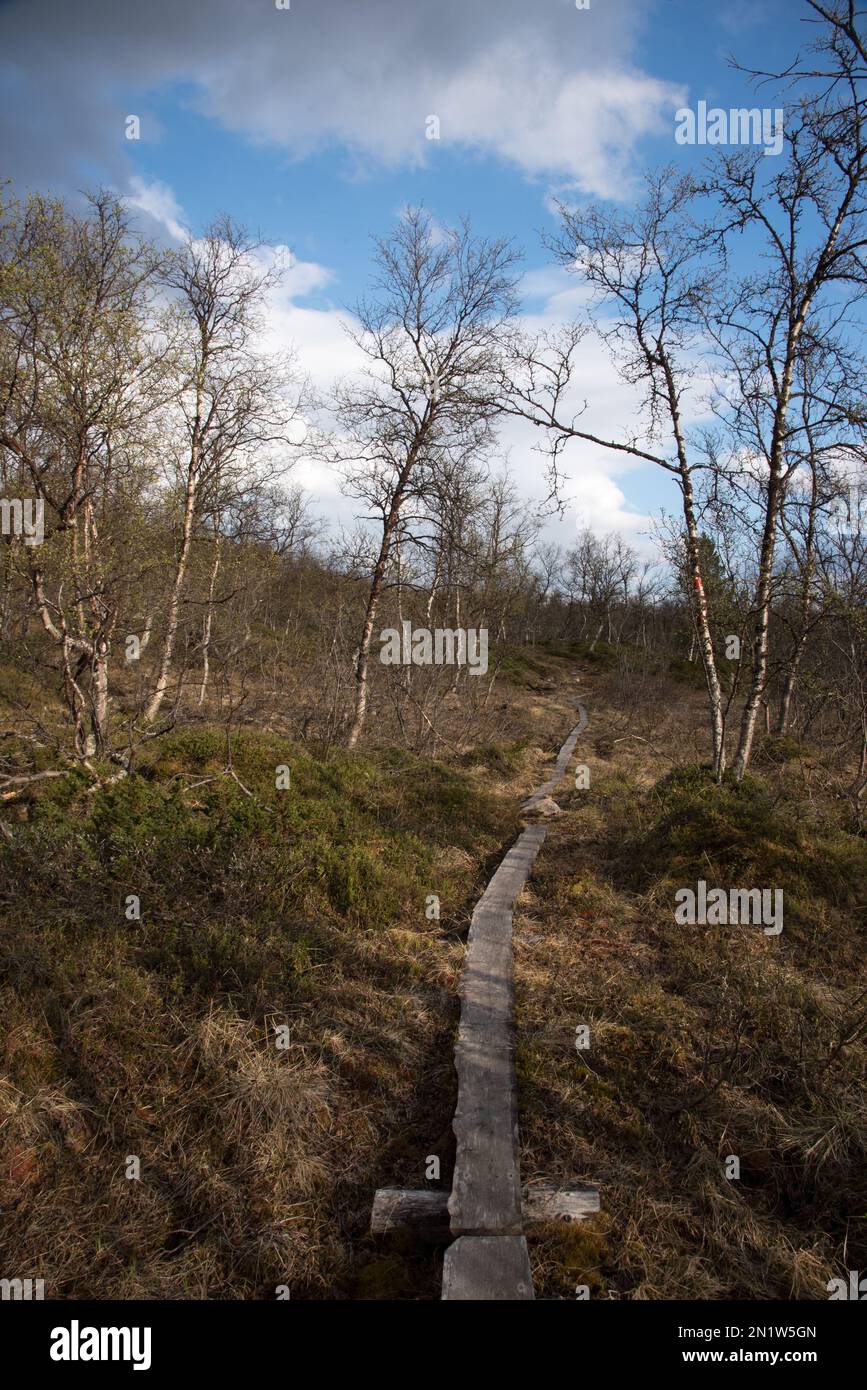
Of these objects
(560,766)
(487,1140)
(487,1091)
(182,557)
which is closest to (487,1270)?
(487,1140)

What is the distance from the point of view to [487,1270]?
3.22 metres

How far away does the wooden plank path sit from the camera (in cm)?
322

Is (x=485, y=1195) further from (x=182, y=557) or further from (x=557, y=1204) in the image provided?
(x=182, y=557)

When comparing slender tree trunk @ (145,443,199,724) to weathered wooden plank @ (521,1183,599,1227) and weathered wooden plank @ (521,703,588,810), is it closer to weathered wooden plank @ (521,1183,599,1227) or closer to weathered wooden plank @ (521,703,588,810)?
weathered wooden plank @ (521,703,588,810)

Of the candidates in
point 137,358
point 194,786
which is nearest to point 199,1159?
point 194,786

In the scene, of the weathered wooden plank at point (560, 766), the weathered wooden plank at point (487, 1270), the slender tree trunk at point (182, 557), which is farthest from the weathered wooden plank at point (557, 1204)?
the slender tree trunk at point (182, 557)

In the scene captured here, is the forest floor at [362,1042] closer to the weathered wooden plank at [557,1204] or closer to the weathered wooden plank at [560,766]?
the weathered wooden plank at [557,1204]

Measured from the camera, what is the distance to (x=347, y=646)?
14.6m

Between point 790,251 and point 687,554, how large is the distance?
4.68m

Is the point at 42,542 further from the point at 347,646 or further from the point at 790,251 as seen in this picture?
the point at 790,251

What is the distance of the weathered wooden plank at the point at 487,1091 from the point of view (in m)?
3.56

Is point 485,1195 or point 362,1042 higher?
point 362,1042

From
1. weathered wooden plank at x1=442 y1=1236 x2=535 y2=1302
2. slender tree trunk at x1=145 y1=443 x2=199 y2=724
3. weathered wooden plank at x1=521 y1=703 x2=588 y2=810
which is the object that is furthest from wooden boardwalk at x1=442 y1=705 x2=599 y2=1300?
slender tree trunk at x1=145 y1=443 x2=199 y2=724

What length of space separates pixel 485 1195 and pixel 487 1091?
0.83 m
